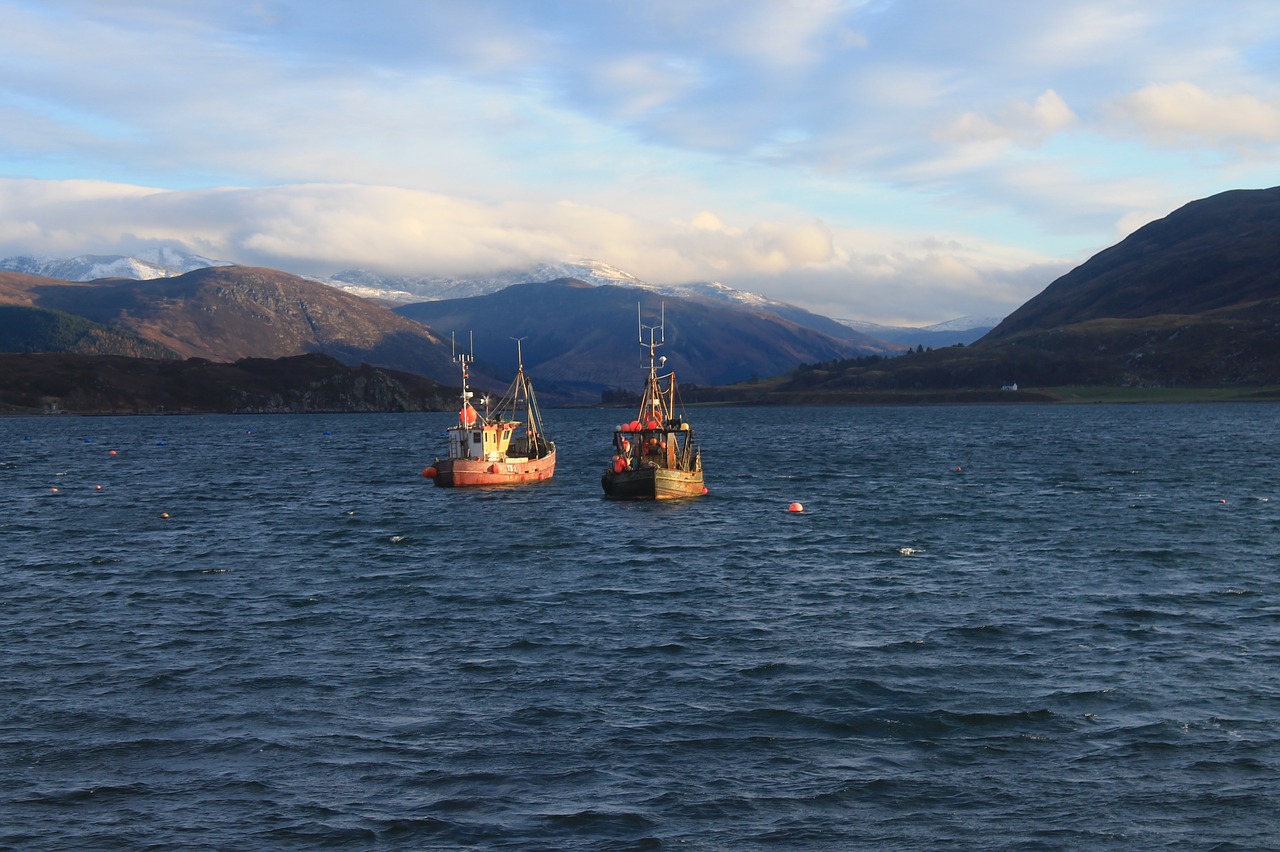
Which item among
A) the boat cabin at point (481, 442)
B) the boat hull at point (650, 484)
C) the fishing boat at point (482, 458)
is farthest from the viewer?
the boat cabin at point (481, 442)

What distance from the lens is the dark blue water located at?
25016 mm

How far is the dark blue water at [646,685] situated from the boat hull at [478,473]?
92.1 ft

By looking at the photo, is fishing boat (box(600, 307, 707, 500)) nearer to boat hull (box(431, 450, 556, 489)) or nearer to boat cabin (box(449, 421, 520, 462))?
boat hull (box(431, 450, 556, 489))

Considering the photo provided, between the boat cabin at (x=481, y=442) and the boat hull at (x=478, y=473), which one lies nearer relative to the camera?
the boat hull at (x=478, y=473)

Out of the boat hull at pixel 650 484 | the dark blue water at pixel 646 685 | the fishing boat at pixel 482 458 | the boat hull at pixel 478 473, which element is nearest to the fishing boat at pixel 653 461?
the boat hull at pixel 650 484

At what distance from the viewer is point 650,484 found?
3556 inches

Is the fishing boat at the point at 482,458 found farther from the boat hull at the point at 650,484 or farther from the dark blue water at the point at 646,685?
the dark blue water at the point at 646,685

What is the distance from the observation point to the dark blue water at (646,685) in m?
25.0

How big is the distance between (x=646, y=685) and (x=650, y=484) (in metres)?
55.2

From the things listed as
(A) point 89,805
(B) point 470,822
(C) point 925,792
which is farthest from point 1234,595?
(A) point 89,805

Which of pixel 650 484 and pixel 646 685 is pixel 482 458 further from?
pixel 646 685

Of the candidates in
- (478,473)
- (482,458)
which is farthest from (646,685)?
(482,458)

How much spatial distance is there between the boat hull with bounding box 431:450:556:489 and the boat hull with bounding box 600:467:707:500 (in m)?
16.6

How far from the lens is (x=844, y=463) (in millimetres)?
139250
